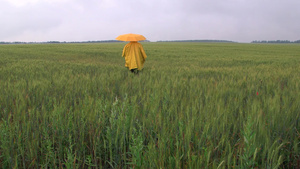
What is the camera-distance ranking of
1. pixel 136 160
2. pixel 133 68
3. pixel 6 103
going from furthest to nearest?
pixel 133 68 → pixel 6 103 → pixel 136 160

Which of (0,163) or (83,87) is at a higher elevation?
(83,87)

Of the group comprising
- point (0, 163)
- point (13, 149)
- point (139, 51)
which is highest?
point (139, 51)

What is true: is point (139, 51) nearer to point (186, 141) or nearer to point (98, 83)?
point (98, 83)

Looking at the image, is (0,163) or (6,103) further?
(6,103)

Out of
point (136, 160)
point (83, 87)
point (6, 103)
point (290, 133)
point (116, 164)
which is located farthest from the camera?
point (83, 87)

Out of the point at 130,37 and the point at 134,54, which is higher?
the point at 130,37

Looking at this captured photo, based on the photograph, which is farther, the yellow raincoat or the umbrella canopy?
the yellow raincoat

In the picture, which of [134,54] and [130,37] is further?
[134,54]

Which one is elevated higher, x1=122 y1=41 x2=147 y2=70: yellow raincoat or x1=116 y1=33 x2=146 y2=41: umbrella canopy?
x1=116 y1=33 x2=146 y2=41: umbrella canopy

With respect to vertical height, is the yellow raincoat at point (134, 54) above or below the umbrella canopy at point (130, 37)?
below

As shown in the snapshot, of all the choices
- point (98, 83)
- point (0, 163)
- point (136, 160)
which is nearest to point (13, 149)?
point (0, 163)

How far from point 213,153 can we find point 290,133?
2.47 feet

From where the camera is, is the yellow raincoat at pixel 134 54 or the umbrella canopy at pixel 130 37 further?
the yellow raincoat at pixel 134 54

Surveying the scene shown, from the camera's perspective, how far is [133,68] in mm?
6574
